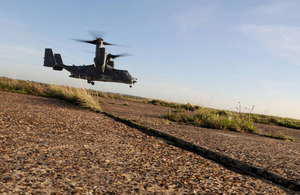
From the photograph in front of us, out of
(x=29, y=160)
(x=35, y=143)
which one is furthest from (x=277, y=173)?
(x=35, y=143)

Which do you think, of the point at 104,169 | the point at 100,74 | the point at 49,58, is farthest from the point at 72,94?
the point at 49,58

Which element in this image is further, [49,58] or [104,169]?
[49,58]

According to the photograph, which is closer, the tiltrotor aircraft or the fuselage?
the tiltrotor aircraft

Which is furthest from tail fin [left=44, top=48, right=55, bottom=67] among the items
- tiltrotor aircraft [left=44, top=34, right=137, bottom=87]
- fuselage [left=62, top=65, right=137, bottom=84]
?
fuselage [left=62, top=65, right=137, bottom=84]

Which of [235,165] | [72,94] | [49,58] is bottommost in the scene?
[235,165]

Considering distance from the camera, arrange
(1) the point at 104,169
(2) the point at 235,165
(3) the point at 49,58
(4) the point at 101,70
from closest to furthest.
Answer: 1. (1) the point at 104,169
2. (2) the point at 235,165
3. (4) the point at 101,70
4. (3) the point at 49,58

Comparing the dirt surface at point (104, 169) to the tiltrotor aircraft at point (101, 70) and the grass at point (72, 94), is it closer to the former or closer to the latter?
the grass at point (72, 94)

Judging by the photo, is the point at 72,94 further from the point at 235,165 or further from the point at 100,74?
the point at 100,74

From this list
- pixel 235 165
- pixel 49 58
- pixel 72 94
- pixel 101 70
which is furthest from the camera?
pixel 49 58

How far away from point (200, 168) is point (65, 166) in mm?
1013

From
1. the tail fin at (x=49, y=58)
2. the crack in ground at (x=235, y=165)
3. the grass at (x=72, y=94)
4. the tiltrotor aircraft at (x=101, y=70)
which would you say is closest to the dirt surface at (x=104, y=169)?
the crack in ground at (x=235, y=165)

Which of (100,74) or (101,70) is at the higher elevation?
(101,70)

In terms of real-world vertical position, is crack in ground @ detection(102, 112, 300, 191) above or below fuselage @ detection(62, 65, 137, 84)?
below

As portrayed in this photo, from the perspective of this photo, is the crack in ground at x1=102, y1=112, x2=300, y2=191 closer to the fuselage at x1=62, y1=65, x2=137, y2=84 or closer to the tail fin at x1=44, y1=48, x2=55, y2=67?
the fuselage at x1=62, y1=65, x2=137, y2=84
